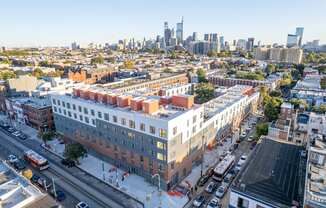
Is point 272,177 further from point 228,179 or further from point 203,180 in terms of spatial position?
point 203,180

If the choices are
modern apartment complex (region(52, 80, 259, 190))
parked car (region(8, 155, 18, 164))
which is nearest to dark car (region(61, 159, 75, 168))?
modern apartment complex (region(52, 80, 259, 190))

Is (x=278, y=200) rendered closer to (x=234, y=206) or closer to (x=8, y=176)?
(x=234, y=206)

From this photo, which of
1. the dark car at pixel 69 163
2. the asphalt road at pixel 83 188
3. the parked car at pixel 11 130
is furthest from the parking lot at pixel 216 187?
the parked car at pixel 11 130

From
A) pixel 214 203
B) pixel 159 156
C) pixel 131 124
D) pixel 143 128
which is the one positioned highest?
pixel 131 124

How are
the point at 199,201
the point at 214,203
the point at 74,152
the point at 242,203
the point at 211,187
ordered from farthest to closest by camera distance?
1. the point at 74,152
2. the point at 211,187
3. the point at 199,201
4. the point at 214,203
5. the point at 242,203

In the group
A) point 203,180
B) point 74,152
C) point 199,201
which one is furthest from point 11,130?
point 199,201

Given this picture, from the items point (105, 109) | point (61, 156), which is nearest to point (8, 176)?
point (105, 109)
